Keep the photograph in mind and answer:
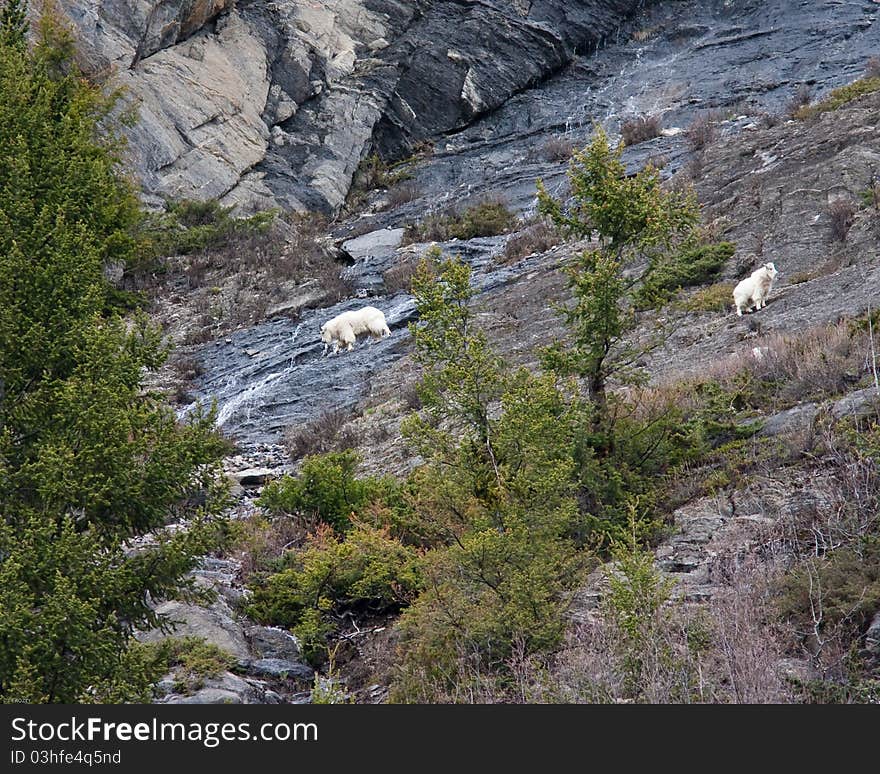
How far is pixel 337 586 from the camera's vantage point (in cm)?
1277

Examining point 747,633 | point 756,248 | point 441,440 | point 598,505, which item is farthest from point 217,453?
point 756,248

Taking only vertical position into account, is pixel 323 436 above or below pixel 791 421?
above

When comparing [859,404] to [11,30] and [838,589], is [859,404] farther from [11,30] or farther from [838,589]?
[11,30]

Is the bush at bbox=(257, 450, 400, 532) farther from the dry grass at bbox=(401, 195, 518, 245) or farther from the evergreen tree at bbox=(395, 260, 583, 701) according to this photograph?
the dry grass at bbox=(401, 195, 518, 245)

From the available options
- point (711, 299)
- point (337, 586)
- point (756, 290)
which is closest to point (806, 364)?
point (756, 290)

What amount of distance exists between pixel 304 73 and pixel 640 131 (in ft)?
46.6

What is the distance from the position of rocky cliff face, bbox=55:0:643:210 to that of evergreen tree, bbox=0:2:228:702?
82.5 feet

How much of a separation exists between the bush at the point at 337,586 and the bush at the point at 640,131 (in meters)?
24.3

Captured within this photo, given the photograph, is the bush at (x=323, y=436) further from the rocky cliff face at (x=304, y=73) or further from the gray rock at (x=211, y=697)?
the rocky cliff face at (x=304, y=73)

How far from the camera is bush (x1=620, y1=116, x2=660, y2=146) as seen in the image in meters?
34.3

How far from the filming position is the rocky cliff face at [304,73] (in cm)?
3638

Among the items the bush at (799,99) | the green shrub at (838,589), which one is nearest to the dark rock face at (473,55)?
the bush at (799,99)

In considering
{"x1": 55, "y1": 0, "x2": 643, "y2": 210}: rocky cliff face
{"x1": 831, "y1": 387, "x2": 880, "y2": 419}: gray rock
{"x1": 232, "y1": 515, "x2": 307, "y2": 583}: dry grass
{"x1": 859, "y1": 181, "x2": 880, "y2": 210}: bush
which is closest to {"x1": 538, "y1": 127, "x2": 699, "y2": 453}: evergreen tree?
{"x1": 831, "y1": 387, "x2": 880, "y2": 419}: gray rock

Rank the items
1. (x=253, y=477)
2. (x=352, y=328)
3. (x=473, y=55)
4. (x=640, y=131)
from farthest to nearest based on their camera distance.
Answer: (x=473, y=55)
(x=640, y=131)
(x=352, y=328)
(x=253, y=477)
